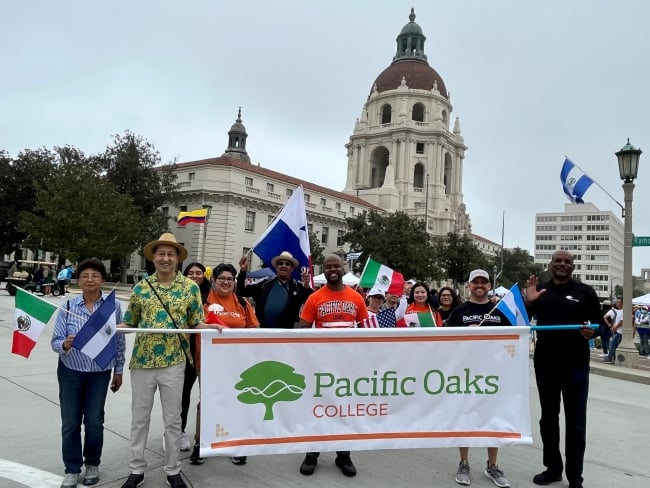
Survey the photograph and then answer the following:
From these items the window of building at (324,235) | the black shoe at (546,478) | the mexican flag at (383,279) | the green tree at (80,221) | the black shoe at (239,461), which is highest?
the window of building at (324,235)

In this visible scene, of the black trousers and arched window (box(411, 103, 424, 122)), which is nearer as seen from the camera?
the black trousers

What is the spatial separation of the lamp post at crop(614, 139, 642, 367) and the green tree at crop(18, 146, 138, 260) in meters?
32.8

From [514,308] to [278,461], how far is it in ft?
8.95

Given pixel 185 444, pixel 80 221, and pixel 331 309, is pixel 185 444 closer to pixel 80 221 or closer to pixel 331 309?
pixel 331 309

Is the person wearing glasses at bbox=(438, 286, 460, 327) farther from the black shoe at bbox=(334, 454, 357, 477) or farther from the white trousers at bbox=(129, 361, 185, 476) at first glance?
the white trousers at bbox=(129, 361, 185, 476)

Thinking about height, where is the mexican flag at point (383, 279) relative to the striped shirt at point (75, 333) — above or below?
above

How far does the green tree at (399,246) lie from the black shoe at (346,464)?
45.1 meters

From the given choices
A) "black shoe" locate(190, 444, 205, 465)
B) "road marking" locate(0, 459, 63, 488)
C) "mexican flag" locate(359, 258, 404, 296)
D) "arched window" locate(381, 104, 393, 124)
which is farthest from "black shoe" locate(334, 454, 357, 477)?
"arched window" locate(381, 104, 393, 124)

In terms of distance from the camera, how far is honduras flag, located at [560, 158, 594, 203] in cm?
1206

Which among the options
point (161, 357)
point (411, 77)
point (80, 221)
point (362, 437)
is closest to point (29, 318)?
point (161, 357)

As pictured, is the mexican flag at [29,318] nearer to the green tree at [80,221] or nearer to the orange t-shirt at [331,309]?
the orange t-shirt at [331,309]

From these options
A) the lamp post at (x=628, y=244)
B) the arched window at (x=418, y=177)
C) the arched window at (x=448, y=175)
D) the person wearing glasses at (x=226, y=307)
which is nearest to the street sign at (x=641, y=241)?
the lamp post at (x=628, y=244)

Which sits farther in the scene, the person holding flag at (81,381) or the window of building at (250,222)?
the window of building at (250,222)

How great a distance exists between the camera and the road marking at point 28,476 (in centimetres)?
384
